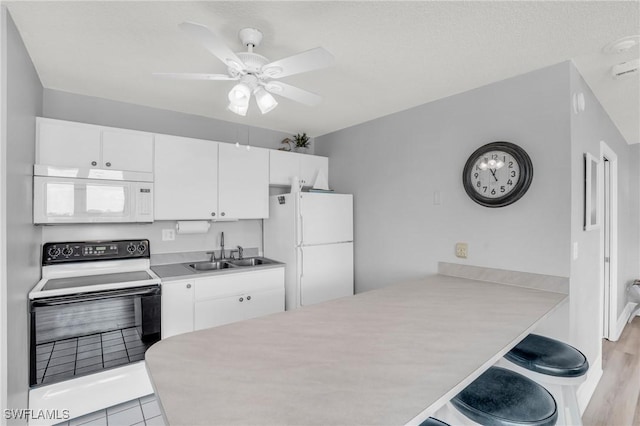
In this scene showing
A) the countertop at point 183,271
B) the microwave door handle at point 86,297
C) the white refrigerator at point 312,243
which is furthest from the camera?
the white refrigerator at point 312,243

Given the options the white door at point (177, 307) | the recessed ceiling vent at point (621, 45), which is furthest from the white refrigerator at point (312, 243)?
the recessed ceiling vent at point (621, 45)

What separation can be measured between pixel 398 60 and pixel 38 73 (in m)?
2.48

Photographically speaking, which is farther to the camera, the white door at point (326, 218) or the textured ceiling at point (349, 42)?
the white door at point (326, 218)

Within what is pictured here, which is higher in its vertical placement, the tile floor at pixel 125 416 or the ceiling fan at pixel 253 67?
the ceiling fan at pixel 253 67

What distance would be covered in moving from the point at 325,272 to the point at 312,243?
34 cm

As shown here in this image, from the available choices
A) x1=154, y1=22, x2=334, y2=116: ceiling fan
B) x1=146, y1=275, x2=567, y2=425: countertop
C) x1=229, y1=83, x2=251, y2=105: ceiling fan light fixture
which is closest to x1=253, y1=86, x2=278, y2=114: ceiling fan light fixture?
x1=154, y1=22, x2=334, y2=116: ceiling fan

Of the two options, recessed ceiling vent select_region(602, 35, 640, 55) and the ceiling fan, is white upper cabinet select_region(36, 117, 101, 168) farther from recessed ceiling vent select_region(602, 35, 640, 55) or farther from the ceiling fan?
recessed ceiling vent select_region(602, 35, 640, 55)

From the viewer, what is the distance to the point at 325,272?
3191mm

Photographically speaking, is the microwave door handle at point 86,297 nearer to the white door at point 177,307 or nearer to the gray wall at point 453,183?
the white door at point 177,307

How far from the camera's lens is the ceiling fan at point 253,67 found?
4.32 ft

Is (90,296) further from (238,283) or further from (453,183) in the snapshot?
(453,183)

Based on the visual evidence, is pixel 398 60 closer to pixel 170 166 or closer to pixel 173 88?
pixel 173 88

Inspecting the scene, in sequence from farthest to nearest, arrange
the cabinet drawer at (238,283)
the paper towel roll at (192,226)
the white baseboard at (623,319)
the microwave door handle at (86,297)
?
the white baseboard at (623,319)
the paper towel roll at (192,226)
the cabinet drawer at (238,283)
the microwave door handle at (86,297)

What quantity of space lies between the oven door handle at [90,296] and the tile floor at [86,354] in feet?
0.83
